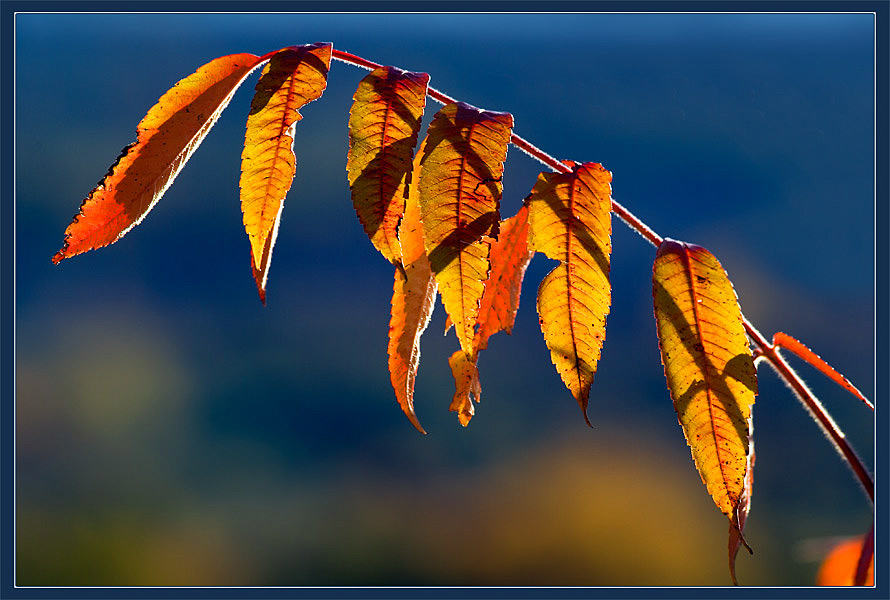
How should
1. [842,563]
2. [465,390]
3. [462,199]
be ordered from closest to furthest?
[462,199]
[465,390]
[842,563]

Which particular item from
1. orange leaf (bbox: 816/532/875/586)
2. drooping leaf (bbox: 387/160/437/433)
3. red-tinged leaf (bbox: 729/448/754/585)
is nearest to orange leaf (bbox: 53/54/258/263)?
drooping leaf (bbox: 387/160/437/433)

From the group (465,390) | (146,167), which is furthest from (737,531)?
(146,167)

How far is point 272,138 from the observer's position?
435mm

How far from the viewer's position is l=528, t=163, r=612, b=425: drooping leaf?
0.41m

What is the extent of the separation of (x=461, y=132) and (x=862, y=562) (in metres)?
0.46

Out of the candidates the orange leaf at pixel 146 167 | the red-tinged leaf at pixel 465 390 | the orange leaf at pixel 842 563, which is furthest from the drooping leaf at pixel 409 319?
the orange leaf at pixel 842 563

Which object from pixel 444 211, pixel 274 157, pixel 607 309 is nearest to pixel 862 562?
pixel 607 309

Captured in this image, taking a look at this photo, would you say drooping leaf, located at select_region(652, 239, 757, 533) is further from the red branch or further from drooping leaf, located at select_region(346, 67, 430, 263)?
drooping leaf, located at select_region(346, 67, 430, 263)

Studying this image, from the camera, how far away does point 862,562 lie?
528 millimetres

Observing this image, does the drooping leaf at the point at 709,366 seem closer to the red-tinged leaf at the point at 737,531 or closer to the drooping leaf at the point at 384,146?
the red-tinged leaf at the point at 737,531

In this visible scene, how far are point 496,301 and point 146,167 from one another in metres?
0.28

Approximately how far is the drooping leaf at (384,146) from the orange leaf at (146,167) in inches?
4.0

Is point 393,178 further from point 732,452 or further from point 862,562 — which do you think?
point 862,562

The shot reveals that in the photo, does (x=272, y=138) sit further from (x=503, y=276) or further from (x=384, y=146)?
(x=503, y=276)
